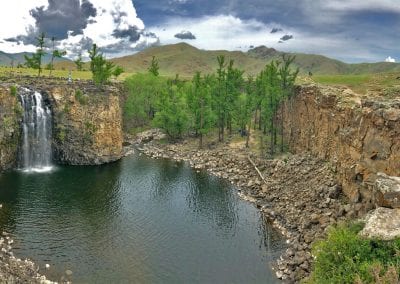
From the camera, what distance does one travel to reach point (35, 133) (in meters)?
76.9

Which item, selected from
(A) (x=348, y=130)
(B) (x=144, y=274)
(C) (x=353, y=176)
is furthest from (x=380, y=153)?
(B) (x=144, y=274)

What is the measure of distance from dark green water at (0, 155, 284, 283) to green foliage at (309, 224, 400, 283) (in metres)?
10.8

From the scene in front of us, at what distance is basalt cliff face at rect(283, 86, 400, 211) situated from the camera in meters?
43.7

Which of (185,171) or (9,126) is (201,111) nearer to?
(185,171)

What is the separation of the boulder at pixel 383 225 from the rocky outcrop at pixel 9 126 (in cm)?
6184

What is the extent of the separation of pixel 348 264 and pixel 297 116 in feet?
190

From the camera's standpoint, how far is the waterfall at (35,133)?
75438mm

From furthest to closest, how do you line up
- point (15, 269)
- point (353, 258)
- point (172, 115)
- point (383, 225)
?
1. point (172, 115)
2. point (15, 269)
3. point (383, 225)
4. point (353, 258)

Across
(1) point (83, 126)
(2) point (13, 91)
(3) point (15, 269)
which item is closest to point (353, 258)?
(3) point (15, 269)

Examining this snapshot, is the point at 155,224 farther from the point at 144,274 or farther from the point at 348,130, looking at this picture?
the point at 348,130

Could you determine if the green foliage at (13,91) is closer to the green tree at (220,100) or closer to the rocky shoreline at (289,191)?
the rocky shoreline at (289,191)

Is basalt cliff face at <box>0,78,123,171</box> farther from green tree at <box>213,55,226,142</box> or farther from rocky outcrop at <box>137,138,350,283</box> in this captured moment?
green tree at <box>213,55,226,142</box>

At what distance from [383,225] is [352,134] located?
76.6ft

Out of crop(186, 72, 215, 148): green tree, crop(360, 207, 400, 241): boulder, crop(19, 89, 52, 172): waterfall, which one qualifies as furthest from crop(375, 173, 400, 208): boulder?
crop(186, 72, 215, 148): green tree
